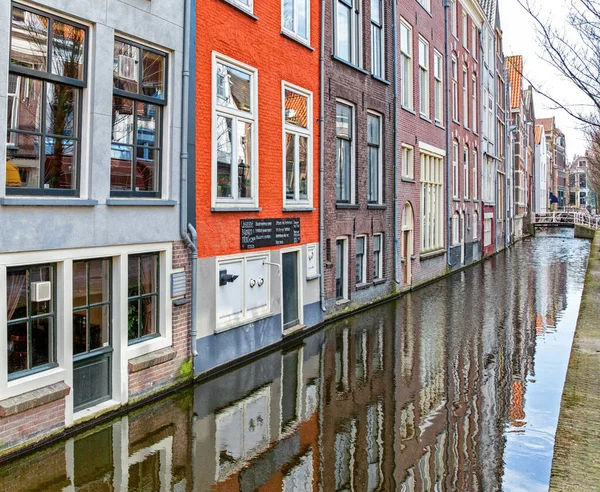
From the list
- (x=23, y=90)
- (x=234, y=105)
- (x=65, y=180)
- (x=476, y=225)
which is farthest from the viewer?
(x=476, y=225)

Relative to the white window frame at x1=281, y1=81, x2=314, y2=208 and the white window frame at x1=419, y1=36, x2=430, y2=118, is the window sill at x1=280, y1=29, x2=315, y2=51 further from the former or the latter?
the white window frame at x1=419, y1=36, x2=430, y2=118

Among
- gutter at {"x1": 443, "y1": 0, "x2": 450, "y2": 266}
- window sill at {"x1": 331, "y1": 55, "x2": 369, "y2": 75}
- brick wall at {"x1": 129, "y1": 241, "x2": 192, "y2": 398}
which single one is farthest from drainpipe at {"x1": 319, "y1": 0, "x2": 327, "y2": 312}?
gutter at {"x1": 443, "y1": 0, "x2": 450, "y2": 266}

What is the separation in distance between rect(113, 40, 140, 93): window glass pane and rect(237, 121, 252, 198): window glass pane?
8.78 ft

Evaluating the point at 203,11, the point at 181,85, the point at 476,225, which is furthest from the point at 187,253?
the point at 476,225

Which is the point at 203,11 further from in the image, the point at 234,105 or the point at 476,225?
the point at 476,225

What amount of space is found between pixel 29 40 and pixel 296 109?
22.1 feet

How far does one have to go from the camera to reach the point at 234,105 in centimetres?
1063

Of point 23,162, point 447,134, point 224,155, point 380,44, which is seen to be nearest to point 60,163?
point 23,162

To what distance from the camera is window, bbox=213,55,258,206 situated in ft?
33.4

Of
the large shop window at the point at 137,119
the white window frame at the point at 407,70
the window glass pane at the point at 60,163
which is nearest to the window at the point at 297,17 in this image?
the large shop window at the point at 137,119

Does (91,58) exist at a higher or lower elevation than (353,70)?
lower

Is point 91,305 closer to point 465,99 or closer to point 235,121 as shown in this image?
point 235,121

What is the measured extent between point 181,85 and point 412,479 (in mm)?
5946

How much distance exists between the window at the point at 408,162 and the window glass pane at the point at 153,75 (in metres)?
12.0
